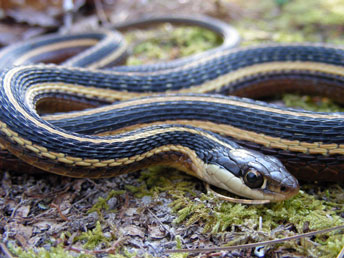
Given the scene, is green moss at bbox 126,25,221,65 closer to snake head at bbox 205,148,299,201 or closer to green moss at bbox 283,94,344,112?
green moss at bbox 283,94,344,112

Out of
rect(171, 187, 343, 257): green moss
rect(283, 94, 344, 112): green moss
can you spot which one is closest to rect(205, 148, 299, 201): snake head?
rect(171, 187, 343, 257): green moss

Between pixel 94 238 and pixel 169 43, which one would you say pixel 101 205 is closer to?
pixel 94 238

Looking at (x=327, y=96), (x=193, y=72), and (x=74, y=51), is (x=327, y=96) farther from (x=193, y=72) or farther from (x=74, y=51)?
(x=74, y=51)

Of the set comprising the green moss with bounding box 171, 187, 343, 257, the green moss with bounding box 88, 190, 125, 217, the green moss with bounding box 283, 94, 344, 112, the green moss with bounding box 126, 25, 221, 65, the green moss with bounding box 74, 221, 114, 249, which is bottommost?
the green moss with bounding box 74, 221, 114, 249

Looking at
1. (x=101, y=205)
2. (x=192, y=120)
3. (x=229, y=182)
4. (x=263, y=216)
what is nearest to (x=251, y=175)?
(x=229, y=182)

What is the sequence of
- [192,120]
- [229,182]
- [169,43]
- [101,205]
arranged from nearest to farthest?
1. [229,182]
2. [101,205]
3. [192,120]
4. [169,43]

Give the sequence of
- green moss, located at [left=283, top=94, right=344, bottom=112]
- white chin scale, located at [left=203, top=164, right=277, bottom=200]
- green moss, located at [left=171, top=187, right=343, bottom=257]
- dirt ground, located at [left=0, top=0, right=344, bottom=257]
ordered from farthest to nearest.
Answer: green moss, located at [left=283, top=94, right=344, bottom=112]
white chin scale, located at [left=203, top=164, right=277, bottom=200]
green moss, located at [left=171, top=187, right=343, bottom=257]
dirt ground, located at [left=0, top=0, right=344, bottom=257]

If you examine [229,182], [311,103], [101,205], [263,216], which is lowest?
[101,205]

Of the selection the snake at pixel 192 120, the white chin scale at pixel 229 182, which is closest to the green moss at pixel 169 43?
the snake at pixel 192 120
